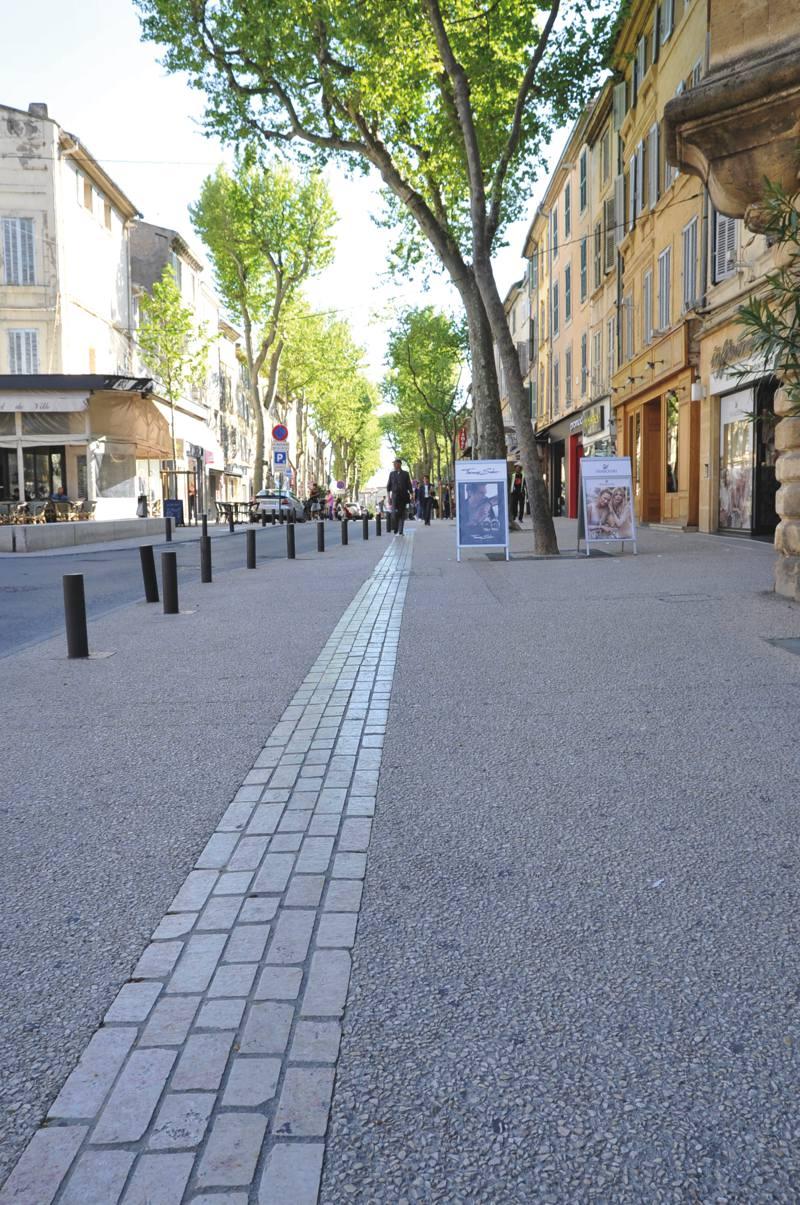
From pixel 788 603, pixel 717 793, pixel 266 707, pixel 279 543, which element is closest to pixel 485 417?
pixel 279 543

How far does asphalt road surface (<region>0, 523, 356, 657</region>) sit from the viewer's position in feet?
32.4

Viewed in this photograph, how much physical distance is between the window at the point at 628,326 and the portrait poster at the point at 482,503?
13.3 m

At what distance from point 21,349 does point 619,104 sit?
793 inches

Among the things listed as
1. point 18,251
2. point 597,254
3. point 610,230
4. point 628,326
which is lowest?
point 628,326

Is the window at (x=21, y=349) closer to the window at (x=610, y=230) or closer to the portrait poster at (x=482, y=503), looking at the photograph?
the window at (x=610, y=230)

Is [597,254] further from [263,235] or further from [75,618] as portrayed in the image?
[75,618]

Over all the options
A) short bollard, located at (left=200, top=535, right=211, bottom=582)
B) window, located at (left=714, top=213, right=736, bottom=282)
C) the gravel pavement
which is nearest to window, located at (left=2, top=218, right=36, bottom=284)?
window, located at (left=714, top=213, right=736, bottom=282)

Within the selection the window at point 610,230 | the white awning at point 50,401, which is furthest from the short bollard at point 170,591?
the white awning at point 50,401

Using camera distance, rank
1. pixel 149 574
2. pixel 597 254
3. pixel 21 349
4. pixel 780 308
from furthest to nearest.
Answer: pixel 21 349 < pixel 597 254 < pixel 149 574 < pixel 780 308

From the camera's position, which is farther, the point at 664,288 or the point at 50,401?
the point at 50,401

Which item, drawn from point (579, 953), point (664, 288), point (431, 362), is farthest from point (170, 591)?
point (431, 362)

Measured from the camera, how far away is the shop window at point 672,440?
23547 mm

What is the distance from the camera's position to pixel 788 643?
7.13 metres

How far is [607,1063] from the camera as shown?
7.13ft
